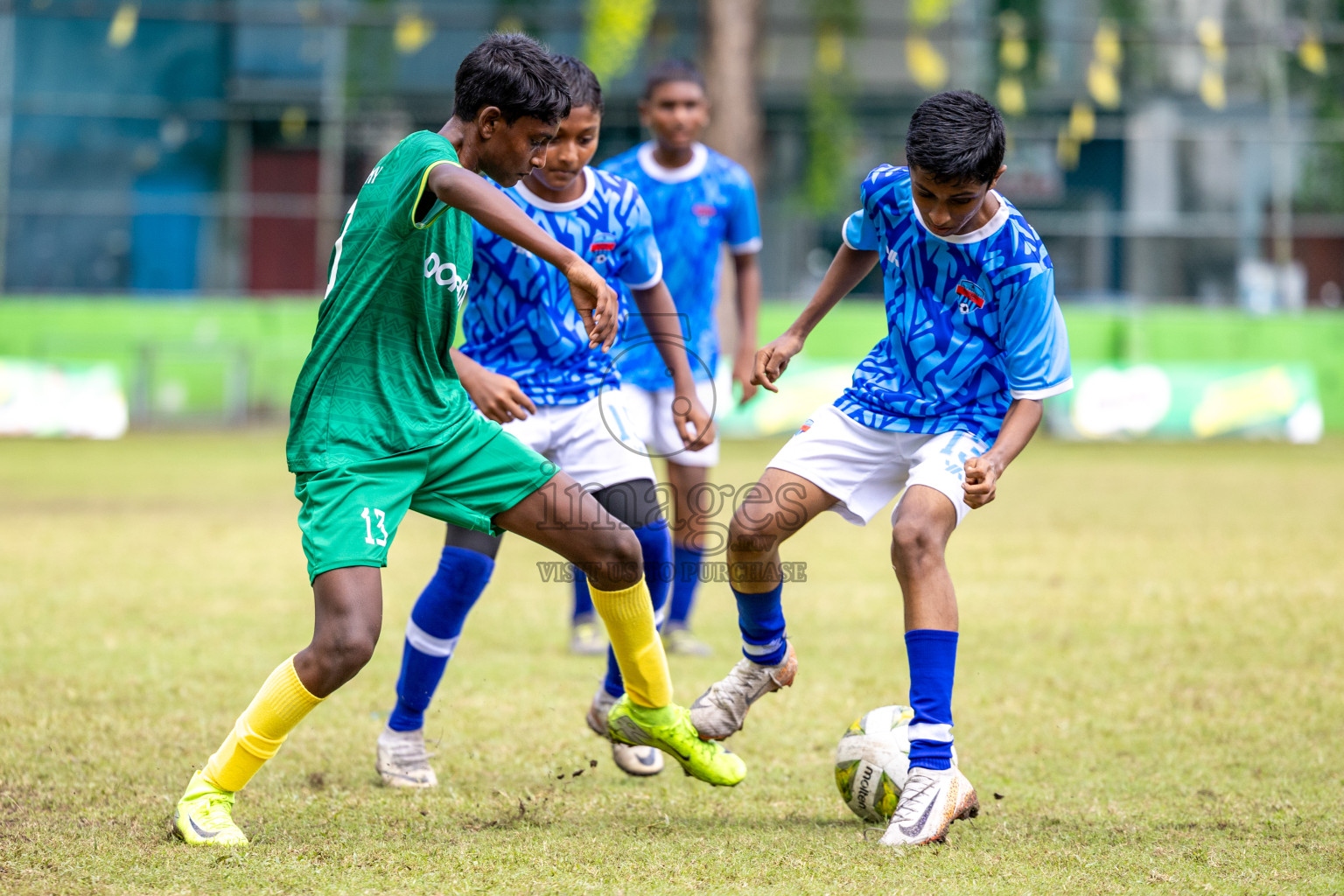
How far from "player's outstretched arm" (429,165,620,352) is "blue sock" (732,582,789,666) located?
103 cm

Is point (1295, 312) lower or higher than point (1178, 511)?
higher

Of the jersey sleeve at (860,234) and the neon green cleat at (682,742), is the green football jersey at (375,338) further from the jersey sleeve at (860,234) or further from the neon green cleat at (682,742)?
the jersey sleeve at (860,234)

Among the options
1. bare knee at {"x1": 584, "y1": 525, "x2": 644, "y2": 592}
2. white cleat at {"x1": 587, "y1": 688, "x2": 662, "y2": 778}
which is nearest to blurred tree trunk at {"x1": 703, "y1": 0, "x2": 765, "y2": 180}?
white cleat at {"x1": 587, "y1": 688, "x2": 662, "y2": 778}

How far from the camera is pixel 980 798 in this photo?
12.5 feet

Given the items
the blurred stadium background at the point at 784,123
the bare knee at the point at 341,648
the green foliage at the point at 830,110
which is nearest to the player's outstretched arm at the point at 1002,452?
the bare knee at the point at 341,648

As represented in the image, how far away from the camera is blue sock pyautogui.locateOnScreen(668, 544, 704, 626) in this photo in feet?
19.6

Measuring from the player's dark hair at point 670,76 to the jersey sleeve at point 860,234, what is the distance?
2030mm

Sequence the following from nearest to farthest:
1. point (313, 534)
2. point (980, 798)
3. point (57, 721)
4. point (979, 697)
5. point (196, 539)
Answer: point (313, 534) < point (980, 798) < point (57, 721) < point (979, 697) < point (196, 539)

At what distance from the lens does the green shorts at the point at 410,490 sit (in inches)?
130

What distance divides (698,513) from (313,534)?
289cm

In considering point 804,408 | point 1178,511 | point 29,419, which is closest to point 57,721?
point 1178,511

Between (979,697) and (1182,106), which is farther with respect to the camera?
(1182,106)

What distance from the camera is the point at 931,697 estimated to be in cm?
347

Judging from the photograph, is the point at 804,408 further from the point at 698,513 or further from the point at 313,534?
the point at 313,534
